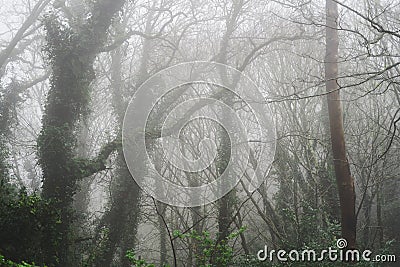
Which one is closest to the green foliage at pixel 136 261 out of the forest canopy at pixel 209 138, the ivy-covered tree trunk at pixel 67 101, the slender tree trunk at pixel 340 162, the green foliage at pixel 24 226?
the forest canopy at pixel 209 138

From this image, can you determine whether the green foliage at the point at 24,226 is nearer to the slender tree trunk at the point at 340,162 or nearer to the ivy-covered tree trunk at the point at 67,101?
the ivy-covered tree trunk at the point at 67,101

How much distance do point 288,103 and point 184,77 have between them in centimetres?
434

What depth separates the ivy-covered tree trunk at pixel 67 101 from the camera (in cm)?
912

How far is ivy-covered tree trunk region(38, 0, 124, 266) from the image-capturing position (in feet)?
29.9

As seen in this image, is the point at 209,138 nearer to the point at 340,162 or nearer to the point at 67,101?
the point at 67,101

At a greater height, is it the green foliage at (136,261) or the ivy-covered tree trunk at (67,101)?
the ivy-covered tree trunk at (67,101)

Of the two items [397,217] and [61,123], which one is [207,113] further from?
[397,217]

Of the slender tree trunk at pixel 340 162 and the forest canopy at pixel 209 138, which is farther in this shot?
the forest canopy at pixel 209 138

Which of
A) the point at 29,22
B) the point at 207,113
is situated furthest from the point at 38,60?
the point at 207,113

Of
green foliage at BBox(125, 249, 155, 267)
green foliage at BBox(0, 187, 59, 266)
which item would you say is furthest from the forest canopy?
green foliage at BBox(125, 249, 155, 267)

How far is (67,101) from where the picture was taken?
9.59 metres

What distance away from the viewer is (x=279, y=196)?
1058 centimetres

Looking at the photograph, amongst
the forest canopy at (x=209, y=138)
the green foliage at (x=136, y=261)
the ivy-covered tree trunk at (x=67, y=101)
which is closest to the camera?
the green foliage at (x=136, y=261)

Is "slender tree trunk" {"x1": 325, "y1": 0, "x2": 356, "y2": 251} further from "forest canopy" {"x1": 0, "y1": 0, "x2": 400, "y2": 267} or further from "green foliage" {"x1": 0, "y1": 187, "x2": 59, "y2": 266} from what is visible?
"green foliage" {"x1": 0, "y1": 187, "x2": 59, "y2": 266}
